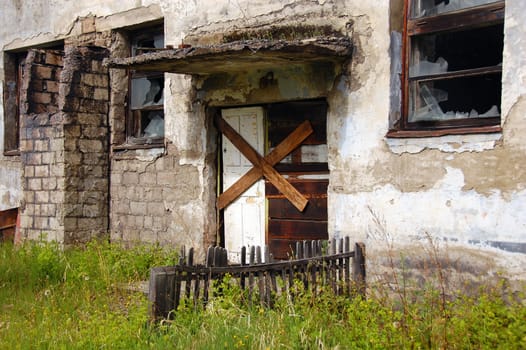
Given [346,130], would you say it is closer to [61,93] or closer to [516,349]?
[516,349]

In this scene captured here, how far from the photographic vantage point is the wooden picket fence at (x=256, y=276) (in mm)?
4738

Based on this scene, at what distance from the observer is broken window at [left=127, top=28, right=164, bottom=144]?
8.55 m

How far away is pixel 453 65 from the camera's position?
5.75 metres

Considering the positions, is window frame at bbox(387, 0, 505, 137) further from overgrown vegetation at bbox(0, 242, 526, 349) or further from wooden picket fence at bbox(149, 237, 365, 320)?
overgrown vegetation at bbox(0, 242, 526, 349)

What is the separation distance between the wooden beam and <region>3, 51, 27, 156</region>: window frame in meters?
4.83

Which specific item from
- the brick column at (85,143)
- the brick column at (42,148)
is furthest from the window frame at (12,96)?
the brick column at (85,143)

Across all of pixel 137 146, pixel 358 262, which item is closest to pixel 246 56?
pixel 358 262

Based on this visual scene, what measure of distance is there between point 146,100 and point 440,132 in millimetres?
4597

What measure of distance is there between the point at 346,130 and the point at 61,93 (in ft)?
13.8

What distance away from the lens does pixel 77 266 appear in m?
7.48

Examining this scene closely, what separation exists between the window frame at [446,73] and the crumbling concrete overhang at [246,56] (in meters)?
0.62

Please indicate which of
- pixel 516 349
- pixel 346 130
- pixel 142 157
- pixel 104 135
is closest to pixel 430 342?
pixel 516 349

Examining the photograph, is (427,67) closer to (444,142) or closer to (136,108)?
(444,142)

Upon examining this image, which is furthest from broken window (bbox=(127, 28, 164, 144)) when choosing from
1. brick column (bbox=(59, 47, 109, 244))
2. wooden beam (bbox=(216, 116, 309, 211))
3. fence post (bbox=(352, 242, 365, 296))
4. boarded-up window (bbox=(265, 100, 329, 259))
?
fence post (bbox=(352, 242, 365, 296))
